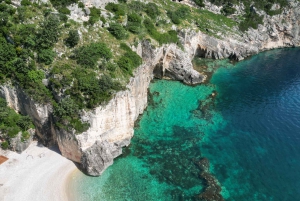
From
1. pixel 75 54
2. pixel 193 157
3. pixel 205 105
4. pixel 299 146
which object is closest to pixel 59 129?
Answer: pixel 75 54

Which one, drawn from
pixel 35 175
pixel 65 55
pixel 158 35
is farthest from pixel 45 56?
pixel 158 35

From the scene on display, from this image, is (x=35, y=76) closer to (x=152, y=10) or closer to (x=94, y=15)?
(x=94, y=15)

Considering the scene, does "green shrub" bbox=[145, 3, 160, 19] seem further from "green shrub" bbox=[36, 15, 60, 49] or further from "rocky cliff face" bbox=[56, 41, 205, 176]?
"green shrub" bbox=[36, 15, 60, 49]

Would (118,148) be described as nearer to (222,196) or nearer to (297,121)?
(222,196)

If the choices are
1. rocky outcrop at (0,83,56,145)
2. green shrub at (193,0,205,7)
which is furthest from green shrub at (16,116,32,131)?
green shrub at (193,0,205,7)

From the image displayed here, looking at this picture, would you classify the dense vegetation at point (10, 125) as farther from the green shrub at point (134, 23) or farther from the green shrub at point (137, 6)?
the green shrub at point (137, 6)

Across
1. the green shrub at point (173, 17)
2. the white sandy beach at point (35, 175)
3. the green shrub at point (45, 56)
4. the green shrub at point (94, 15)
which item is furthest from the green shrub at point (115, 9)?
the white sandy beach at point (35, 175)
